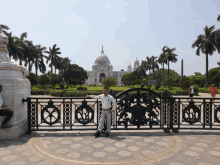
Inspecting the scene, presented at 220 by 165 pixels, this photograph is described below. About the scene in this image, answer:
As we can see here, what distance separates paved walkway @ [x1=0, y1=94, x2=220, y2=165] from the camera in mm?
3049

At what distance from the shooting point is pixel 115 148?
142 inches

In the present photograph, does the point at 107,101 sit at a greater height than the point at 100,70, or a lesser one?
lesser

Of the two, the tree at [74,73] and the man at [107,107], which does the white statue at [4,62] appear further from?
the tree at [74,73]

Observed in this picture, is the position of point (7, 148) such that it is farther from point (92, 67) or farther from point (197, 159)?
point (92, 67)

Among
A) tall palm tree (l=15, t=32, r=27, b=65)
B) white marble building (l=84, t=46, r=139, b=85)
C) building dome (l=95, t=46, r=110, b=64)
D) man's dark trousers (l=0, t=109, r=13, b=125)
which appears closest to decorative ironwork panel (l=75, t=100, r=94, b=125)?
man's dark trousers (l=0, t=109, r=13, b=125)

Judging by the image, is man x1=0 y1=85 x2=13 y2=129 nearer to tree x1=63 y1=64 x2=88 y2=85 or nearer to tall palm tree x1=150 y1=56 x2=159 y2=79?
tree x1=63 y1=64 x2=88 y2=85

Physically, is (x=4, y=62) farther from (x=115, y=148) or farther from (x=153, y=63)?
(x=153, y=63)

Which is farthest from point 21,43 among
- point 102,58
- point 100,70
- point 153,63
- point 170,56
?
point 102,58

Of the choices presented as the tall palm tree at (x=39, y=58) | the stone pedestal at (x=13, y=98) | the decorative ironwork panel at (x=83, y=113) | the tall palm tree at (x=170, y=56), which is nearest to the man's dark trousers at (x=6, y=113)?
the stone pedestal at (x=13, y=98)

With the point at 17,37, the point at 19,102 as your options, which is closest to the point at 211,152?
the point at 19,102

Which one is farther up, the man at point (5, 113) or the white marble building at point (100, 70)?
the white marble building at point (100, 70)

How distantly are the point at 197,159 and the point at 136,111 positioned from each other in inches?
82.7

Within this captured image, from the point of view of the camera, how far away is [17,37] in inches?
1102

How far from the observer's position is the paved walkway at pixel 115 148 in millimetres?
3049
